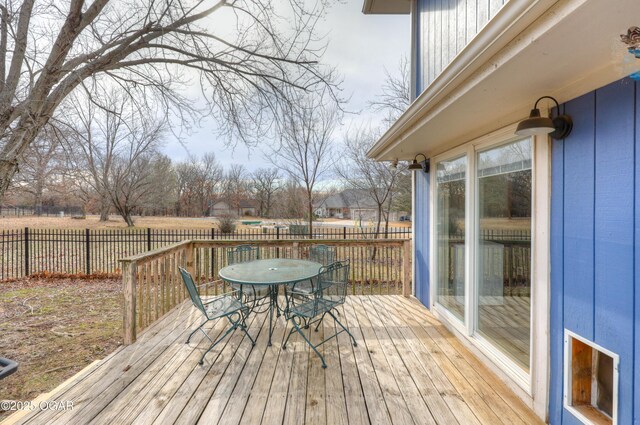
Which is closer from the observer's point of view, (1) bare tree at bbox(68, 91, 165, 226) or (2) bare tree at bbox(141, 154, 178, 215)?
(1) bare tree at bbox(68, 91, 165, 226)

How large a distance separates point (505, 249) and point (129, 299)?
3.65 meters

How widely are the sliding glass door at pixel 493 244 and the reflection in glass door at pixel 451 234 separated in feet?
0.04

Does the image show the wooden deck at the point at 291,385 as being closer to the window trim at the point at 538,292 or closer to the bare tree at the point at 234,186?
the window trim at the point at 538,292

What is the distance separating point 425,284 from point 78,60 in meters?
6.08

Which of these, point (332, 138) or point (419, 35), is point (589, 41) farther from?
point (332, 138)

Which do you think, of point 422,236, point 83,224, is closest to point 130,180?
point 83,224

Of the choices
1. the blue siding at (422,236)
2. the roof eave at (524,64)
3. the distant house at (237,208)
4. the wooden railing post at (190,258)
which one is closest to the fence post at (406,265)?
the blue siding at (422,236)

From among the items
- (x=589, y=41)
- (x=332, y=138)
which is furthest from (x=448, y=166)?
(x=332, y=138)

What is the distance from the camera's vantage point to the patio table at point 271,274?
306 centimetres

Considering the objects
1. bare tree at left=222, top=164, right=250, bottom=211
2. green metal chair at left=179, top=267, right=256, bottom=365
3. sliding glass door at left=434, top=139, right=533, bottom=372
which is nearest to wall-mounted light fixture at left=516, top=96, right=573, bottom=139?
sliding glass door at left=434, top=139, right=533, bottom=372

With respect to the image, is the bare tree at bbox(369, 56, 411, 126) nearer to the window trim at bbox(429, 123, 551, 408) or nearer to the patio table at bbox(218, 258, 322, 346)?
the patio table at bbox(218, 258, 322, 346)

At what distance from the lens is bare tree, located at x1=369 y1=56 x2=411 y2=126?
318 inches

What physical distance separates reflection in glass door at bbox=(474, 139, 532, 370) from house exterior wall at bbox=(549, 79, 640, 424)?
0.34 m

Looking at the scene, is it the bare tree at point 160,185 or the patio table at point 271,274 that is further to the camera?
the bare tree at point 160,185
